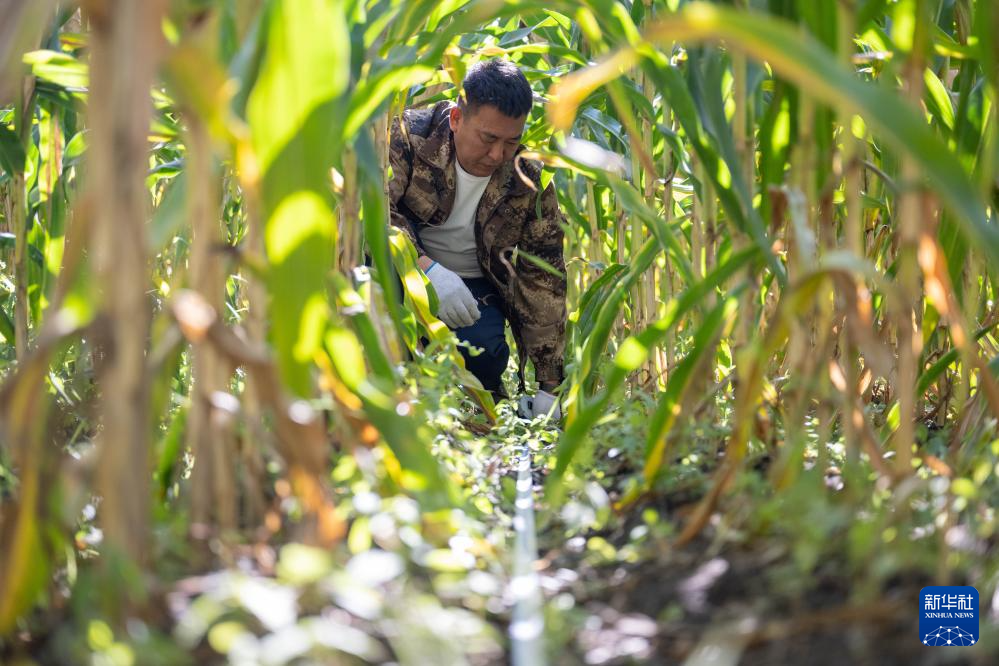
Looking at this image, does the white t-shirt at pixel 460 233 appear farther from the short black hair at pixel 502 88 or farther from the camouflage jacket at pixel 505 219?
the short black hair at pixel 502 88

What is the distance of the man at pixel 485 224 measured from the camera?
235 cm

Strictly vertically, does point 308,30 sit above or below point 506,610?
above

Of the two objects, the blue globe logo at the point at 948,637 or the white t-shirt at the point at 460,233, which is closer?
the blue globe logo at the point at 948,637

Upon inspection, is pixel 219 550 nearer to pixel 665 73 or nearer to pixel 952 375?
pixel 665 73

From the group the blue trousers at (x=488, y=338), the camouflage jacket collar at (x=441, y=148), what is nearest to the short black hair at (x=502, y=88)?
the camouflage jacket collar at (x=441, y=148)

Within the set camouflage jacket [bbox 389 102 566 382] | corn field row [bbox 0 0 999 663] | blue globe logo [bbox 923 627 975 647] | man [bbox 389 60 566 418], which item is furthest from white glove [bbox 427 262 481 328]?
blue globe logo [bbox 923 627 975 647]

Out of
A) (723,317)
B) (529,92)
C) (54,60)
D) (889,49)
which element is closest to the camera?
(723,317)

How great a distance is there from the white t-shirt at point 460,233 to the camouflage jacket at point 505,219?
2 centimetres

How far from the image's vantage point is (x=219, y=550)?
0.75 m

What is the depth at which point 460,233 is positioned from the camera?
8.73 ft

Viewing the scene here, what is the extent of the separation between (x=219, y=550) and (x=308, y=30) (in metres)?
0.38

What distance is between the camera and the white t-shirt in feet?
8.30

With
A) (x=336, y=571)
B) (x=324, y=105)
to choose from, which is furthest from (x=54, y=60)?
(x=336, y=571)

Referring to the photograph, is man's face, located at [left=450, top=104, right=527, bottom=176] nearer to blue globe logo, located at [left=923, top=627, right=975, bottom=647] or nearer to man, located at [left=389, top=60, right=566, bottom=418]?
man, located at [left=389, top=60, right=566, bottom=418]
